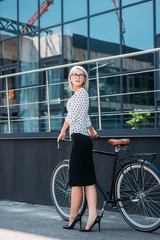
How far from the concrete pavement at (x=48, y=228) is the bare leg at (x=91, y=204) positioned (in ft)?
0.46

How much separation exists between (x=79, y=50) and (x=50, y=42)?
1260 millimetres

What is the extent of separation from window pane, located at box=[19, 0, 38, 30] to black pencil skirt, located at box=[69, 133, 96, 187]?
9183 mm

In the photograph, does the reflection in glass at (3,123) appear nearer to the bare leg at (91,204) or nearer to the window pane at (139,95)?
the window pane at (139,95)

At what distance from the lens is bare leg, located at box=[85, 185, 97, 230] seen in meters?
4.72

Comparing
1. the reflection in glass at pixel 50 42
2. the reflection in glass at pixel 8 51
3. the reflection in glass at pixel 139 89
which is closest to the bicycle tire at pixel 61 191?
the reflection in glass at pixel 139 89

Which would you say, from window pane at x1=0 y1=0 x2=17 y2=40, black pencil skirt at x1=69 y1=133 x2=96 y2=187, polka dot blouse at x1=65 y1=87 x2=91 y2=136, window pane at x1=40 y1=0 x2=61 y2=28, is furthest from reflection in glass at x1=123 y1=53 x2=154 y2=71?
black pencil skirt at x1=69 y1=133 x2=96 y2=187

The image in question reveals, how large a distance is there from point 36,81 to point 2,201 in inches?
246

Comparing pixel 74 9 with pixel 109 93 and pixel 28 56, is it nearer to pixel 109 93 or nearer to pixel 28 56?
pixel 28 56

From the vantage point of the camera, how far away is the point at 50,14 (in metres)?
12.8

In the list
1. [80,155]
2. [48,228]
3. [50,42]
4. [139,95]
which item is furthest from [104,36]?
[48,228]

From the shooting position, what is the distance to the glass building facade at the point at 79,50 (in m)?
10.4

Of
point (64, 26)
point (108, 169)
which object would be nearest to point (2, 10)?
point (64, 26)

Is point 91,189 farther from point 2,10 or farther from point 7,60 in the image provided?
point 2,10

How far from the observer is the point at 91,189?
4828mm
